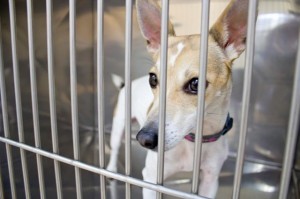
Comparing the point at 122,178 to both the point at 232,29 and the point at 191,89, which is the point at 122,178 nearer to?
the point at 191,89

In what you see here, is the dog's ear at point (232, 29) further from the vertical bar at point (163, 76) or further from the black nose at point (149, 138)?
the black nose at point (149, 138)

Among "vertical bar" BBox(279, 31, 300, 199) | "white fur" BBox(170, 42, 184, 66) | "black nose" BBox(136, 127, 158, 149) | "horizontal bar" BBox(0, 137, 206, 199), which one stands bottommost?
"horizontal bar" BBox(0, 137, 206, 199)

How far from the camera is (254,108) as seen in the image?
1.29 metres

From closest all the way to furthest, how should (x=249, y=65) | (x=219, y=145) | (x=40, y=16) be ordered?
(x=249, y=65)
(x=219, y=145)
(x=40, y=16)

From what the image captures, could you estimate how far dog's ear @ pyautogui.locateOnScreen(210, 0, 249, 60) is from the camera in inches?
A: 24.9

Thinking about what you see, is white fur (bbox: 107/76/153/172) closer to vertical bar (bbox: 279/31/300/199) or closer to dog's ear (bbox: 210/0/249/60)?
dog's ear (bbox: 210/0/249/60)

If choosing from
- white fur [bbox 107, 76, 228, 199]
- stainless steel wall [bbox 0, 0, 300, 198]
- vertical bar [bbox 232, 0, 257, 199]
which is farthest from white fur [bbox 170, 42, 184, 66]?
stainless steel wall [bbox 0, 0, 300, 198]

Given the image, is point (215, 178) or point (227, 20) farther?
point (215, 178)

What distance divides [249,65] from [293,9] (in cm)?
80

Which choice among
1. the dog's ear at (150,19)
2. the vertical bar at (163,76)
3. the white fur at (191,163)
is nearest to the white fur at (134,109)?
the white fur at (191,163)

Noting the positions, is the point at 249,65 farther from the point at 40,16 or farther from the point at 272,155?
the point at 272,155

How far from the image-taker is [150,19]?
753 mm

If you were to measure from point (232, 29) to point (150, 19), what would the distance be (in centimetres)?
19

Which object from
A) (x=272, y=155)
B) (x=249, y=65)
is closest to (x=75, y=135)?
(x=249, y=65)
